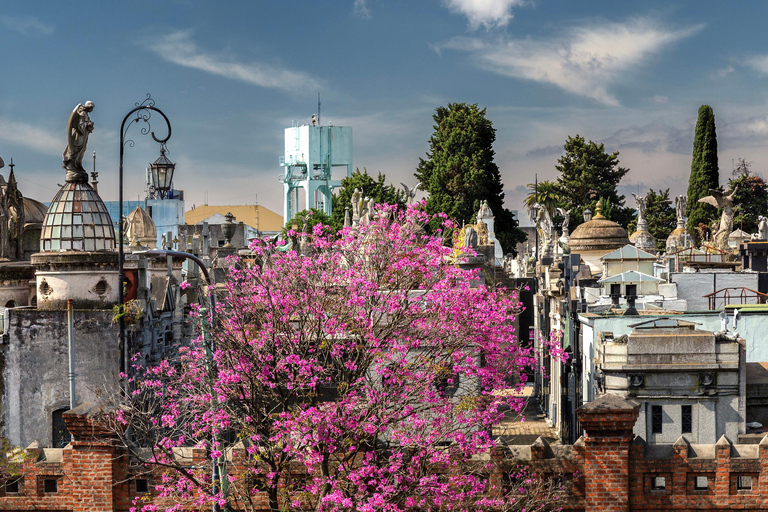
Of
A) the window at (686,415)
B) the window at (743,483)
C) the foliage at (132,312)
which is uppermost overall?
the foliage at (132,312)

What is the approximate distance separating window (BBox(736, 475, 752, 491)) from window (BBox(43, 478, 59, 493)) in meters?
11.9

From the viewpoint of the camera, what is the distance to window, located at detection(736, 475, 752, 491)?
16953 millimetres

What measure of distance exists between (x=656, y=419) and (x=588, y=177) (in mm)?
78820

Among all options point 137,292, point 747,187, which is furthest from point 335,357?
point 747,187

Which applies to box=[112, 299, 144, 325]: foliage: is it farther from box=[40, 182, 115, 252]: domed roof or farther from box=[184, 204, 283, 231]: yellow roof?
box=[184, 204, 283, 231]: yellow roof

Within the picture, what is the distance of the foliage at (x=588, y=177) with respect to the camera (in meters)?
102

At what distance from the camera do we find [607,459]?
1673cm

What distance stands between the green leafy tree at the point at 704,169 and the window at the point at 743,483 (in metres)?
76.6

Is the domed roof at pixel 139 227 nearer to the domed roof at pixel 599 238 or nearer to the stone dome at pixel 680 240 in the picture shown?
the domed roof at pixel 599 238

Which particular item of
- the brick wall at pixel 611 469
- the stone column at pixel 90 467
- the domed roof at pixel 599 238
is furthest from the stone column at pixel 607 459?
the domed roof at pixel 599 238

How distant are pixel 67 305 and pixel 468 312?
1197cm

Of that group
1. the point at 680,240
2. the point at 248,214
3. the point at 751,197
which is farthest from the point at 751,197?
the point at 248,214

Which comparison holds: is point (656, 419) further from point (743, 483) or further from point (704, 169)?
point (704, 169)

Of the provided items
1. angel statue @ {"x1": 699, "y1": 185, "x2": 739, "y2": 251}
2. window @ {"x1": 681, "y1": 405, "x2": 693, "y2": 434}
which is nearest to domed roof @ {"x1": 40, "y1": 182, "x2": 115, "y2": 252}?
window @ {"x1": 681, "y1": 405, "x2": 693, "y2": 434}
